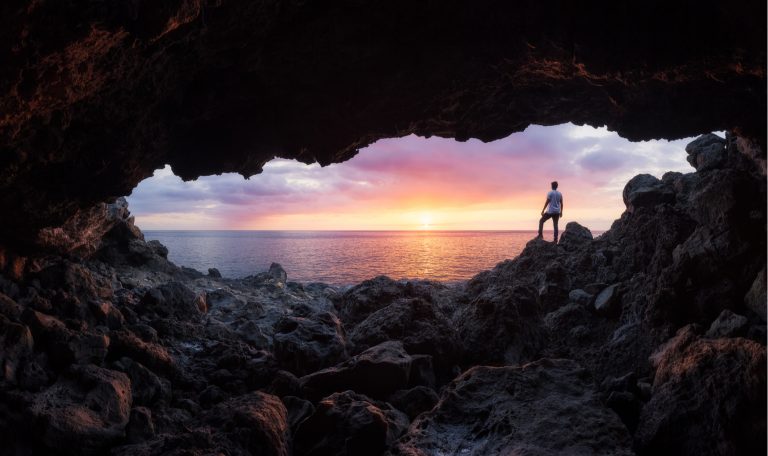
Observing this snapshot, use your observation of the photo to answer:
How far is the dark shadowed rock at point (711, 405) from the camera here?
333 centimetres

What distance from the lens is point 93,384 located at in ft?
15.6

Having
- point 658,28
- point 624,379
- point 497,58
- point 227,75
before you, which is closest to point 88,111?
point 227,75

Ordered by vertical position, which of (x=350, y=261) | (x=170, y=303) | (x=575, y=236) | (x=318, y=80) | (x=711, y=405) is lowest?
(x=350, y=261)

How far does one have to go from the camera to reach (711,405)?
3609mm

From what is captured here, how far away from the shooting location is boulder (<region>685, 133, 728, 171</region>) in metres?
8.80

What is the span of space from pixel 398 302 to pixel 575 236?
28.7ft

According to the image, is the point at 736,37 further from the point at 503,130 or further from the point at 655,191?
the point at 655,191

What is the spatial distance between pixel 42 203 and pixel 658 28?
30.8ft

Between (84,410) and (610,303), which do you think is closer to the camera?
(84,410)

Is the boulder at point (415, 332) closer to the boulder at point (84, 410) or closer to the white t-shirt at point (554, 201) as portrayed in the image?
the boulder at point (84, 410)

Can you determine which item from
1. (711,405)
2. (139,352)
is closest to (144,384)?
(139,352)

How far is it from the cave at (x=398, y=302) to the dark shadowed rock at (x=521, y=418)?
27 millimetres

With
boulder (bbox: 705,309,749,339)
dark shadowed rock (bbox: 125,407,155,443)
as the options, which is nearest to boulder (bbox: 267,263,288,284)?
dark shadowed rock (bbox: 125,407,155,443)

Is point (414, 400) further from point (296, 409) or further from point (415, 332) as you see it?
point (415, 332)
